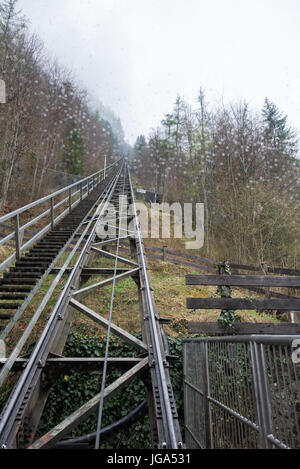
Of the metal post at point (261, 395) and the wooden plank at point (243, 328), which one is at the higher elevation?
the metal post at point (261, 395)

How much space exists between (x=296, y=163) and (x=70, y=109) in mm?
17270

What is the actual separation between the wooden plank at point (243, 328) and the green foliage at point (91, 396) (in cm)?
81

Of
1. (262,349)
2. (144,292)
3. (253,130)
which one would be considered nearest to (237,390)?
(262,349)

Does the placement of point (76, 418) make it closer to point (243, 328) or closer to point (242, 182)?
point (243, 328)

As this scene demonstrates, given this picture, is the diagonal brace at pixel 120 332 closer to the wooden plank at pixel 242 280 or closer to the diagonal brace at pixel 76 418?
the diagonal brace at pixel 76 418

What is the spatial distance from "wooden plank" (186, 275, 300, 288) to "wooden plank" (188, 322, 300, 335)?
856mm

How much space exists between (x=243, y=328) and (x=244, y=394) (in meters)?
3.94

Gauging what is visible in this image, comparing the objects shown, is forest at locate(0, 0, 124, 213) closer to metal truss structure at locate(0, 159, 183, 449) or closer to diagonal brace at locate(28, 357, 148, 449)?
metal truss structure at locate(0, 159, 183, 449)

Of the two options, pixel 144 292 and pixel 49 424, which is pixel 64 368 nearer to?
pixel 144 292

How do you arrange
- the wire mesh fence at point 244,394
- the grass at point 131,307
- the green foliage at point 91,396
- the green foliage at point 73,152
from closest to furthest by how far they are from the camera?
the wire mesh fence at point 244,394 < the green foliage at point 91,396 < the grass at point 131,307 < the green foliage at point 73,152

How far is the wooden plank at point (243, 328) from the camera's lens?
5.41 metres

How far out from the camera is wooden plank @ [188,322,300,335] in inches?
213

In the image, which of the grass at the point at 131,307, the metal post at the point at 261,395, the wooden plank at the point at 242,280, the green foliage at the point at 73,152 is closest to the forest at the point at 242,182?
the grass at the point at 131,307

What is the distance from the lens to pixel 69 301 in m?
3.58
